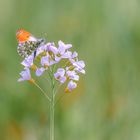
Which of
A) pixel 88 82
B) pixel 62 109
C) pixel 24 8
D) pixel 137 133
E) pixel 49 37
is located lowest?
pixel 137 133

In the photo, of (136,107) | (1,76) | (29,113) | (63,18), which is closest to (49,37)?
(63,18)

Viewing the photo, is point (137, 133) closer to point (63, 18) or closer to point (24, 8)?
point (63, 18)

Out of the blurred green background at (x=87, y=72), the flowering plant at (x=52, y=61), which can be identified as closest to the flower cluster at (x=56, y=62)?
the flowering plant at (x=52, y=61)

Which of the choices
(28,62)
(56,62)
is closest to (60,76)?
(56,62)

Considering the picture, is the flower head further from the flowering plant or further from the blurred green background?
the blurred green background

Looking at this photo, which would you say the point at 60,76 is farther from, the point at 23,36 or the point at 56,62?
the point at 23,36

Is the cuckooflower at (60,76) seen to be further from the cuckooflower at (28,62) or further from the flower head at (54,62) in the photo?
the cuckooflower at (28,62)

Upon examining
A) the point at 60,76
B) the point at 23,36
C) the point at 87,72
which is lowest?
the point at 60,76

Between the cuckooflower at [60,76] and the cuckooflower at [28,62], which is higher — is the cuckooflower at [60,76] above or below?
below
